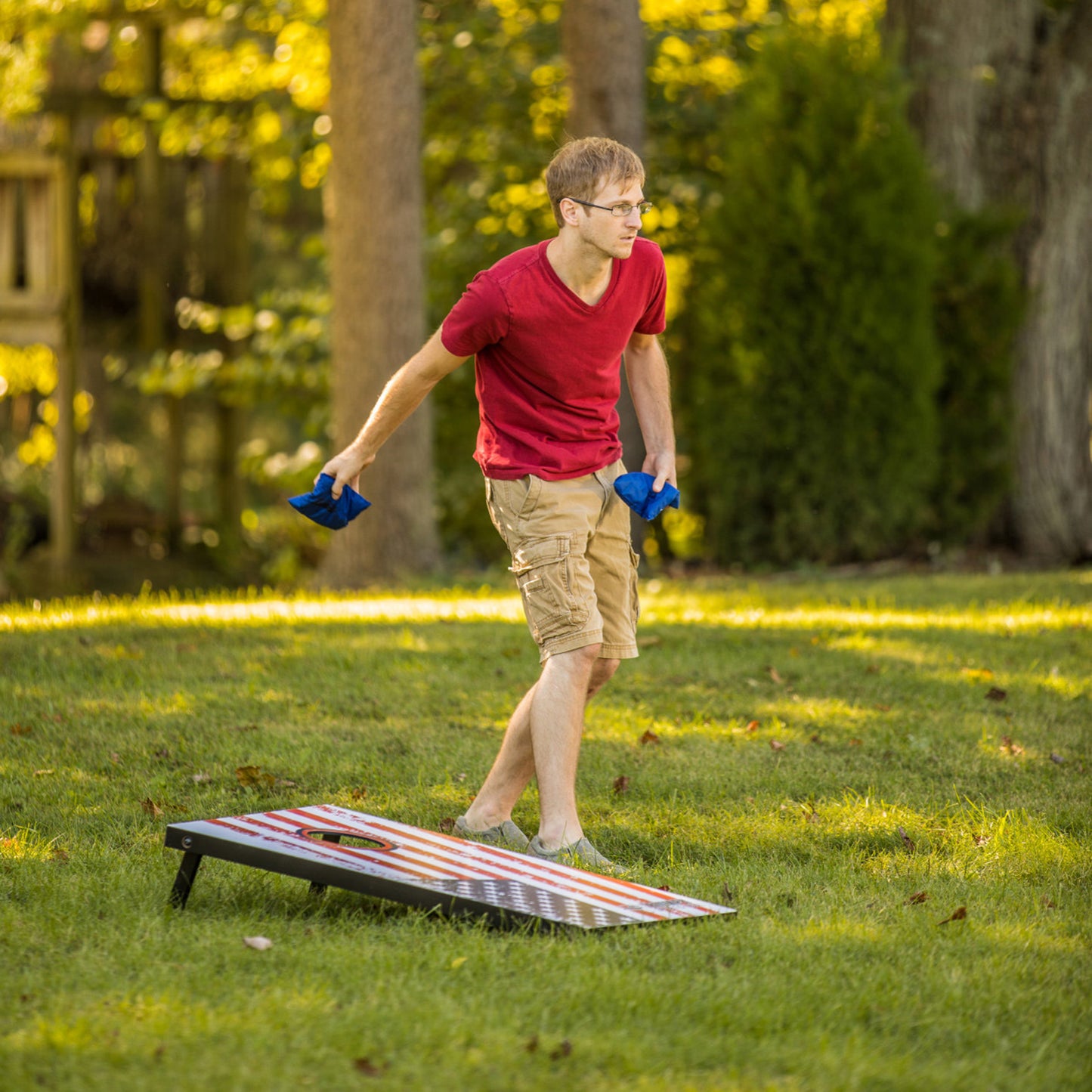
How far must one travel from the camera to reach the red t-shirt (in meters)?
4.27

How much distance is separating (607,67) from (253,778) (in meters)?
7.08

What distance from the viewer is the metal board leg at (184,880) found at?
12.9 feet

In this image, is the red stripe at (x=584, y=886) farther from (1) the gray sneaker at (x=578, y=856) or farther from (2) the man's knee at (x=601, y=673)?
(2) the man's knee at (x=601, y=673)

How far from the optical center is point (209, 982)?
132 inches

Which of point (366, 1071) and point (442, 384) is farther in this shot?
point (442, 384)

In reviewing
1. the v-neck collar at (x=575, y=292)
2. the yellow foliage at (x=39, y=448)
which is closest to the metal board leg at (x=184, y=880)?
the v-neck collar at (x=575, y=292)

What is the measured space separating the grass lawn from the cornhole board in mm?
84

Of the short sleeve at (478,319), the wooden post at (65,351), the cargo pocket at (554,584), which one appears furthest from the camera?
the wooden post at (65,351)

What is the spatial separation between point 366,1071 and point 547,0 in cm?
1147

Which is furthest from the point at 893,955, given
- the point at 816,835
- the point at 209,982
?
the point at 209,982

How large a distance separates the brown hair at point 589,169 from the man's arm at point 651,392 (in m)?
0.61

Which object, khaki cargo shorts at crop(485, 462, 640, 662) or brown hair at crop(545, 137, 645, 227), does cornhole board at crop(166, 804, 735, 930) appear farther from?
brown hair at crop(545, 137, 645, 227)

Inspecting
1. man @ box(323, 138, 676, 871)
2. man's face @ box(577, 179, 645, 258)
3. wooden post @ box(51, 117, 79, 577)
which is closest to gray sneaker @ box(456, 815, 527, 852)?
man @ box(323, 138, 676, 871)

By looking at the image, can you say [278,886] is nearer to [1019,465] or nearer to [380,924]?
[380,924]
